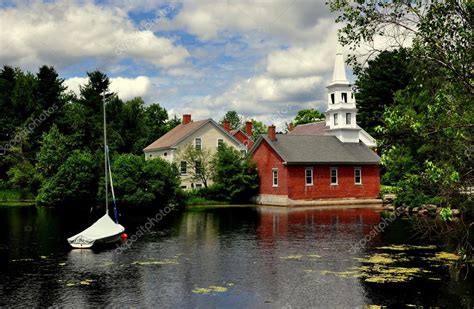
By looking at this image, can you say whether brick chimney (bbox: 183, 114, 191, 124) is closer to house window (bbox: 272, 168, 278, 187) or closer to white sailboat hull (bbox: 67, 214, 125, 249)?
house window (bbox: 272, 168, 278, 187)

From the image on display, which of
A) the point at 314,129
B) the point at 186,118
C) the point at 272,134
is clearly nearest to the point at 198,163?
the point at 272,134

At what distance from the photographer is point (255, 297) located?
17.0 metres

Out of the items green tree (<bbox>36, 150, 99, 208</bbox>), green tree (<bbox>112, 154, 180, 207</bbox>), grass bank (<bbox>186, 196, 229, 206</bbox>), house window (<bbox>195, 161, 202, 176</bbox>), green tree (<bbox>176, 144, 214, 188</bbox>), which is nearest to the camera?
green tree (<bbox>112, 154, 180, 207</bbox>)

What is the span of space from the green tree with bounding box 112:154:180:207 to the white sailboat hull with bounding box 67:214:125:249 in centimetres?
1791

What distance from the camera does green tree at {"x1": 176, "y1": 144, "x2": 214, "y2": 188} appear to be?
6044cm

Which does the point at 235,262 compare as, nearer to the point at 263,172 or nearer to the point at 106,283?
the point at 106,283

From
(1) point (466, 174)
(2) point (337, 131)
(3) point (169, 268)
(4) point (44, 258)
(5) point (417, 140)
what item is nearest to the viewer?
(1) point (466, 174)

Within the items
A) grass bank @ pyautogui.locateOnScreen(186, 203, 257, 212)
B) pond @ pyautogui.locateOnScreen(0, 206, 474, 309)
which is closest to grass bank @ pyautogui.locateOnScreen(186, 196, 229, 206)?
grass bank @ pyautogui.locateOnScreen(186, 203, 257, 212)

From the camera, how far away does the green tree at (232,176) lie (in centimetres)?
5659

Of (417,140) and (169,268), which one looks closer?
(417,140)

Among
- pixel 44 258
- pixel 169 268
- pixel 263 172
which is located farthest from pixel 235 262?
pixel 263 172

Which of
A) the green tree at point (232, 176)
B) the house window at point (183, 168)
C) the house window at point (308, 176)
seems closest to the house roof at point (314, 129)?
the house window at point (308, 176)

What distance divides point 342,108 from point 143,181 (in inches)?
999

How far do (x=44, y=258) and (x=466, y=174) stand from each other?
19.3 metres
